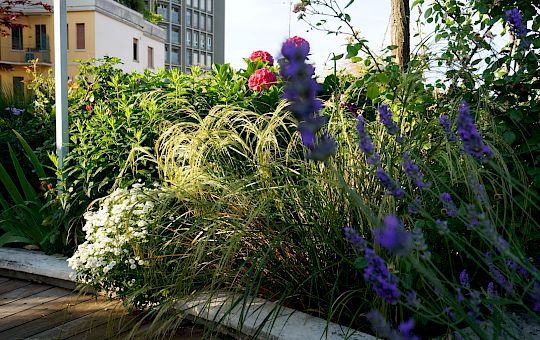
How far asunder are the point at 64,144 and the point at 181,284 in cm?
153

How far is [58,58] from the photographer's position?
349 cm

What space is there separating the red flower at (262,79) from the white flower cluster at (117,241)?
4.09 ft

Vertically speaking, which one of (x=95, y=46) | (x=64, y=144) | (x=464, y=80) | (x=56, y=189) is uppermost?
(x=95, y=46)

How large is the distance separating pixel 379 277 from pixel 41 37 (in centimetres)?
2533

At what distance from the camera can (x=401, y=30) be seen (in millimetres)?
4227

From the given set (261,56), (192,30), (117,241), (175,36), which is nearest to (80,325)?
(117,241)

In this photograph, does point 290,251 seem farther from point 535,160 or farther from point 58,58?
point 58,58

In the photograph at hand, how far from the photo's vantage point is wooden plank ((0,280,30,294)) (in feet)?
10.1

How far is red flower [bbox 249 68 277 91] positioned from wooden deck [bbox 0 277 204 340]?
160cm

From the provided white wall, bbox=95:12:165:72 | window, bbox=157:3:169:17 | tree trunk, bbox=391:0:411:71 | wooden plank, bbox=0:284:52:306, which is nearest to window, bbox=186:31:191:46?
window, bbox=157:3:169:17

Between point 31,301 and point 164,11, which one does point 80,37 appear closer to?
point 31,301

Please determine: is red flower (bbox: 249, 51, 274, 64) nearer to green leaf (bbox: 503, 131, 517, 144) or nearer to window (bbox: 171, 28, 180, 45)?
green leaf (bbox: 503, 131, 517, 144)

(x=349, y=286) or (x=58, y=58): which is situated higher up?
(x=58, y=58)

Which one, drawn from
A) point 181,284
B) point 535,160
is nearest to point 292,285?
point 181,284
